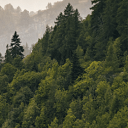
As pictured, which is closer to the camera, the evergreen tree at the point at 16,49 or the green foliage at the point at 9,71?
the green foliage at the point at 9,71

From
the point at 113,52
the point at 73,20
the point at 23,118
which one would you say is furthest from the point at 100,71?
the point at 73,20

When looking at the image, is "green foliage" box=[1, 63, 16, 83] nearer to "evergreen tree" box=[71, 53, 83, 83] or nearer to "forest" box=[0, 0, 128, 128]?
"forest" box=[0, 0, 128, 128]

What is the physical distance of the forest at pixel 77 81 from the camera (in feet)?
108

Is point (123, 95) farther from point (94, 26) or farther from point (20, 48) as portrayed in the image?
point (20, 48)

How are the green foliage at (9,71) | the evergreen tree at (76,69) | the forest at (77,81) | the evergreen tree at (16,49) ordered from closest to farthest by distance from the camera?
the forest at (77,81) → the evergreen tree at (76,69) → the green foliage at (9,71) → the evergreen tree at (16,49)

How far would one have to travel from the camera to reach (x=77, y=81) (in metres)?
43.2

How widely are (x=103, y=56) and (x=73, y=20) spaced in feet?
63.6

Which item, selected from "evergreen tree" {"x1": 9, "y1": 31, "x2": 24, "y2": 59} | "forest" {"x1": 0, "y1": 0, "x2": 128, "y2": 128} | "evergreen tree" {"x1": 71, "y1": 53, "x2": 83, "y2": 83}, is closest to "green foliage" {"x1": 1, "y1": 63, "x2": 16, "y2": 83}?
"forest" {"x1": 0, "y1": 0, "x2": 128, "y2": 128}

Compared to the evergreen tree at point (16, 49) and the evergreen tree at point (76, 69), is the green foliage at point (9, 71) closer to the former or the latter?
the evergreen tree at point (16, 49)

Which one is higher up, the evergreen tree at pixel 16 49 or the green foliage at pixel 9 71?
the evergreen tree at pixel 16 49

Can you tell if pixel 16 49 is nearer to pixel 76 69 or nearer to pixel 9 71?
pixel 9 71

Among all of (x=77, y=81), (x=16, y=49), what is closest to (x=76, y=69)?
(x=77, y=81)

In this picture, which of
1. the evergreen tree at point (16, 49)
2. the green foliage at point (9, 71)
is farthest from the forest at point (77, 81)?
the evergreen tree at point (16, 49)

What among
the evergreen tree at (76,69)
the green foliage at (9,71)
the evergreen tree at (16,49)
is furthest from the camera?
the evergreen tree at (16,49)
